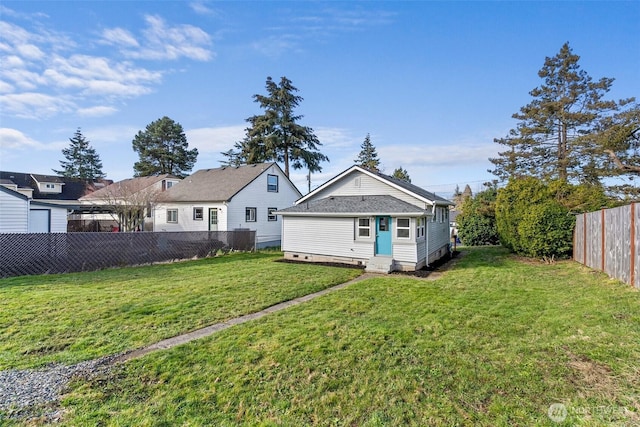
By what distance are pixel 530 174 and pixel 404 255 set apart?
1777cm

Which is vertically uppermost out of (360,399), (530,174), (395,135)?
(395,135)

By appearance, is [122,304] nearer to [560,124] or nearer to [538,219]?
[538,219]

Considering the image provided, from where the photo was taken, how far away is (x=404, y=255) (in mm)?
12406

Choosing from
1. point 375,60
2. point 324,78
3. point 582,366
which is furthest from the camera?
point 324,78

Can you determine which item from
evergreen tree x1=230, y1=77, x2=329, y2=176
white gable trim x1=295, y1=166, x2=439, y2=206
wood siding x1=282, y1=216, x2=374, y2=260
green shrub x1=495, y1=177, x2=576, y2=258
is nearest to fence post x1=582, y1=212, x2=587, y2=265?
green shrub x1=495, y1=177, x2=576, y2=258

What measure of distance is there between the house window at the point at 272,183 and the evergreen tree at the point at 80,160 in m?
41.9

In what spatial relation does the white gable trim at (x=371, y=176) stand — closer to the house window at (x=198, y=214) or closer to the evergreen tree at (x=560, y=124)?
the house window at (x=198, y=214)

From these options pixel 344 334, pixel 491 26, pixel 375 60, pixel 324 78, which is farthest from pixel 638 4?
pixel 344 334

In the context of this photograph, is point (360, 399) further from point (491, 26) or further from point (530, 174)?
point (530, 174)

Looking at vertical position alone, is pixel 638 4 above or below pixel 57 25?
above

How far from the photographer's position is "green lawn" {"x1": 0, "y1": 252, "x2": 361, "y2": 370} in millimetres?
4656

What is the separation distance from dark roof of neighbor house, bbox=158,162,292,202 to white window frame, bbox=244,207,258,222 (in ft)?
5.29

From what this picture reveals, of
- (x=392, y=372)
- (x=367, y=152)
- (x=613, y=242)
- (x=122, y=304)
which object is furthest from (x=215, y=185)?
(x=367, y=152)

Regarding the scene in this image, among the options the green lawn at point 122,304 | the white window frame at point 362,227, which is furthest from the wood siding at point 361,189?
the green lawn at point 122,304
